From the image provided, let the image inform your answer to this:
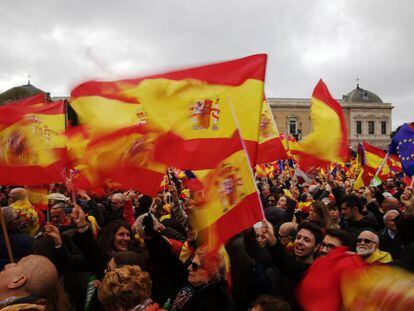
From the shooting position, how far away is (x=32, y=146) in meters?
4.98

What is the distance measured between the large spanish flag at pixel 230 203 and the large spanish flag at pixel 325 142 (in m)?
2.27

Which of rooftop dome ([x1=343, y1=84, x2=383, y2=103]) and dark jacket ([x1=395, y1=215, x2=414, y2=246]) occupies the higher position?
rooftop dome ([x1=343, y1=84, x2=383, y2=103])

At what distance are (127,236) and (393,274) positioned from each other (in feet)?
8.88

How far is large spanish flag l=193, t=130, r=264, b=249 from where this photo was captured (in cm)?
290

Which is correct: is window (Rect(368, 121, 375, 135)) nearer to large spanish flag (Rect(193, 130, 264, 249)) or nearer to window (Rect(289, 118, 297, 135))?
window (Rect(289, 118, 297, 135))

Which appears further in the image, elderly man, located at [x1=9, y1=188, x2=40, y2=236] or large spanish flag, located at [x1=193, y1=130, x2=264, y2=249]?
elderly man, located at [x1=9, y1=188, x2=40, y2=236]

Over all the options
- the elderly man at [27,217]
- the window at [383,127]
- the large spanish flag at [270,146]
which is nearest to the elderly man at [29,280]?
the elderly man at [27,217]

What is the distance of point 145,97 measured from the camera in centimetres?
365

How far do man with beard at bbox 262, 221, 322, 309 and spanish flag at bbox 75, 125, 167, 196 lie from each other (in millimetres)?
1218

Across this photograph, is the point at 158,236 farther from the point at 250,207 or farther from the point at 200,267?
the point at 250,207

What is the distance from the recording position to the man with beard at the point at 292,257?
306cm

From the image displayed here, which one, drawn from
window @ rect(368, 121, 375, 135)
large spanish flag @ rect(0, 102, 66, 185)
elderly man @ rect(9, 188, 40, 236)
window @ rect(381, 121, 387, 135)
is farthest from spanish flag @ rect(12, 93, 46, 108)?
window @ rect(381, 121, 387, 135)

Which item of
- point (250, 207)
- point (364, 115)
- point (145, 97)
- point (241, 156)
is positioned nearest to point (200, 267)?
point (250, 207)

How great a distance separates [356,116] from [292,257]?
7686 cm
